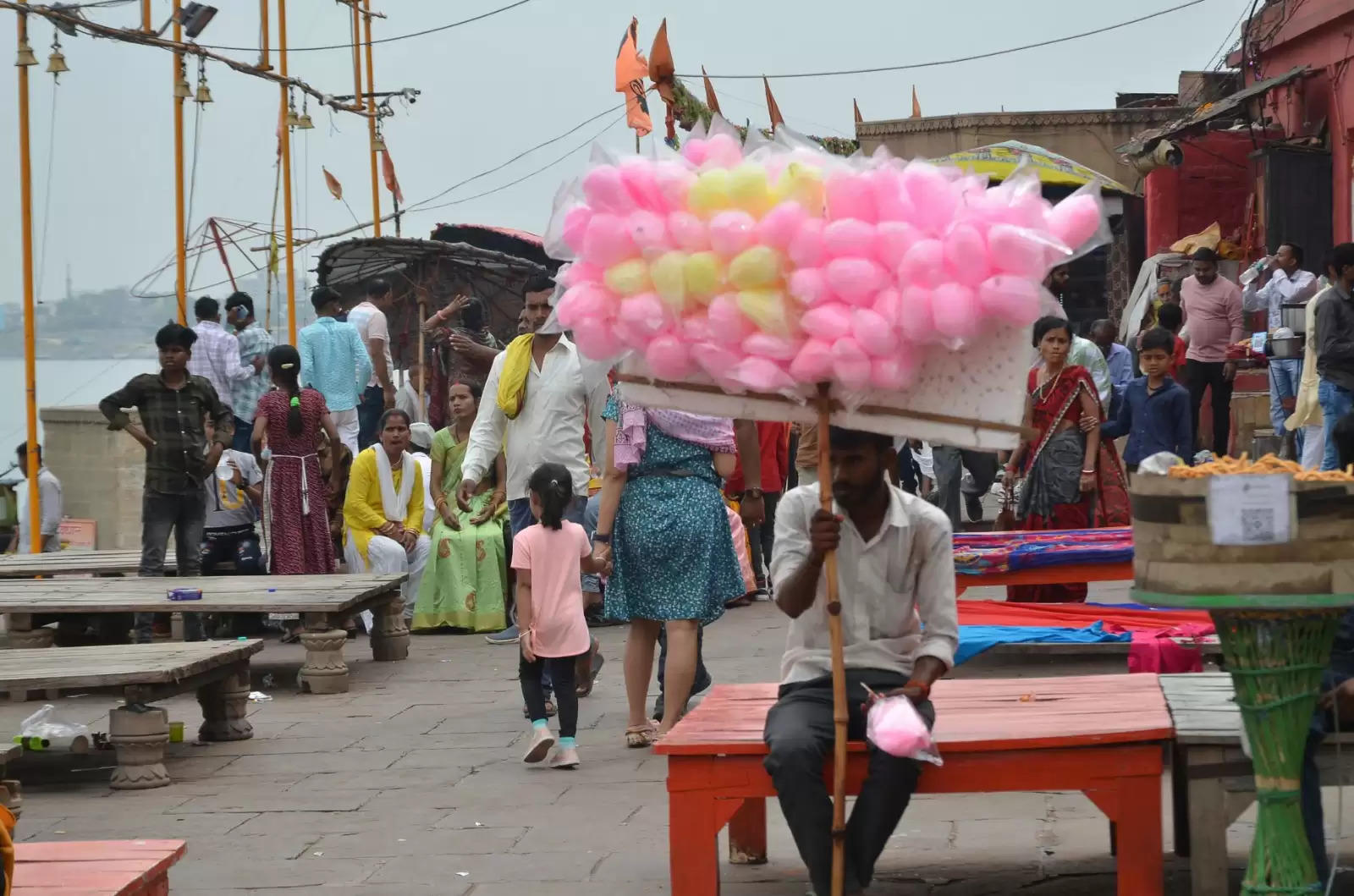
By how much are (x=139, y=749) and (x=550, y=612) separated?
1890mm

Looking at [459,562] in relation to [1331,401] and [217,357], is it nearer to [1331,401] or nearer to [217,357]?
[217,357]

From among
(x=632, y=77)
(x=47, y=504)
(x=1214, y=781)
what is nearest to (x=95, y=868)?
(x=1214, y=781)

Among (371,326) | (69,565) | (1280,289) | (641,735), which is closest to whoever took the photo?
(641,735)

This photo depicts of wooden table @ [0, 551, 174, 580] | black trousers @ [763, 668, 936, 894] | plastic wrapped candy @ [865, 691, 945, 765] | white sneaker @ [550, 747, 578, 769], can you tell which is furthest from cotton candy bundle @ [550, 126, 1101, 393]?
wooden table @ [0, 551, 174, 580]

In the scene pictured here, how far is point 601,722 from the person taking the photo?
8734mm

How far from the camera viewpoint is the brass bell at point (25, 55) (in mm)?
14750

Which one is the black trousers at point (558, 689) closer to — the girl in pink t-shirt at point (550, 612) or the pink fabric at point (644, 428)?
the girl in pink t-shirt at point (550, 612)

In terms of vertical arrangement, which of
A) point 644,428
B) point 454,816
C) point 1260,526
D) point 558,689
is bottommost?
point 454,816

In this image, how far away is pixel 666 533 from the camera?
25.4 ft

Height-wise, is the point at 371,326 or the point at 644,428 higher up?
the point at 371,326

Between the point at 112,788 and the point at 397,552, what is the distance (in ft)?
15.7

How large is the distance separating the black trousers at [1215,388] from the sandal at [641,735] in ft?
36.5

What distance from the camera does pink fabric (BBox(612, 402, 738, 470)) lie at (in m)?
7.70

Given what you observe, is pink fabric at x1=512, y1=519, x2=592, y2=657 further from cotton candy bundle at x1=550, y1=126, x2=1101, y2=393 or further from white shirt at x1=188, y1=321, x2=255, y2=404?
white shirt at x1=188, y1=321, x2=255, y2=404
